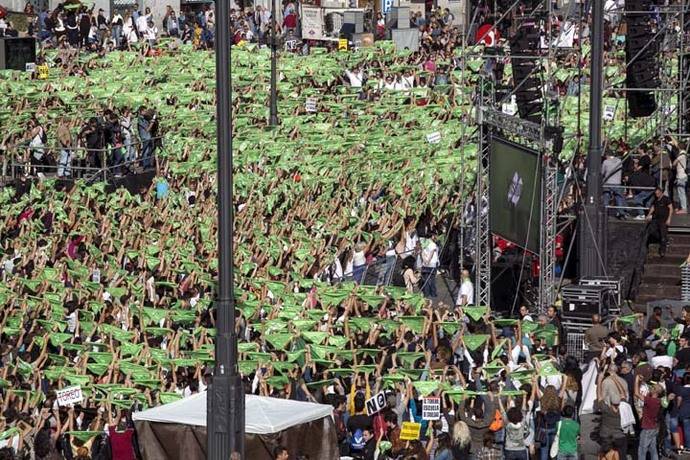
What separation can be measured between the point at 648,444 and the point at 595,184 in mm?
8191

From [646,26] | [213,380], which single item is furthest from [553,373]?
[646,26]

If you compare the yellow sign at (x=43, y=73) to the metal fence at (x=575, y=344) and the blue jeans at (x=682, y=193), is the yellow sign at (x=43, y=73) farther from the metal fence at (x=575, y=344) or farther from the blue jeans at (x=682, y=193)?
the metal fence at (x=575, y=344)

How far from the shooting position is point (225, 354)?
16812 millimetres

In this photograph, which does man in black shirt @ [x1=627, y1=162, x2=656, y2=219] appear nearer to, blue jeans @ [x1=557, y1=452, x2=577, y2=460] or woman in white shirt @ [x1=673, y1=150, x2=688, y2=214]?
woman in white shirt @ [x1=673, y1=150, x2=688, y2=214]

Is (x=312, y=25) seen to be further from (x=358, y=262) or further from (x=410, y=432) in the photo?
(x=410, y=432)

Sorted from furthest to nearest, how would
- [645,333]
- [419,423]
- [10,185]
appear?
[10,185], [645,333], [419,423]

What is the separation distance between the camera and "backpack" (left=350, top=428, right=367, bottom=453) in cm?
1891

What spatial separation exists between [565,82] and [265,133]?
601 centimetres

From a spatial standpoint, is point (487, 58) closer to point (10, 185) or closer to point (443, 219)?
point (443, 219)

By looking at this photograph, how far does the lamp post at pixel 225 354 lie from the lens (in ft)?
54.4

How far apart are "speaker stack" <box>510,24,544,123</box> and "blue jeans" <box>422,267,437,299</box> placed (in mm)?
3333

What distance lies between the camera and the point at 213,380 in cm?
1684

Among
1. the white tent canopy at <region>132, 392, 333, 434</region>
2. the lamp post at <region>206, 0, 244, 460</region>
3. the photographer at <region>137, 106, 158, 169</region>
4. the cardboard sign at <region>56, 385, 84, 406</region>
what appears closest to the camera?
the lamp post at <region>206, 0, 244, 460</region>

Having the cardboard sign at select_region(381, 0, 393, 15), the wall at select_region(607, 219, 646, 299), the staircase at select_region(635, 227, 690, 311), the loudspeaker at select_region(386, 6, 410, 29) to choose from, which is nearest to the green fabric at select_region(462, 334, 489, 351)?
the staircase at select_region(635, 227, 690, 311)
